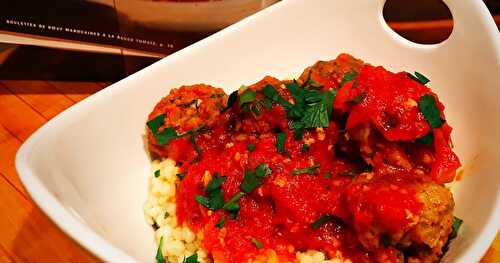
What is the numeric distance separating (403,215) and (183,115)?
1.00 m

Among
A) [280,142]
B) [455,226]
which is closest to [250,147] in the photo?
[280,142]

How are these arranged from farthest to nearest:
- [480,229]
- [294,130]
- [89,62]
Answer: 1. [89,62]
2. [294,130]
3. [480,229]

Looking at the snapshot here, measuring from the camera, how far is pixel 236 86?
100 inches

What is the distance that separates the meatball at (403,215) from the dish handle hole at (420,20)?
1.73 m

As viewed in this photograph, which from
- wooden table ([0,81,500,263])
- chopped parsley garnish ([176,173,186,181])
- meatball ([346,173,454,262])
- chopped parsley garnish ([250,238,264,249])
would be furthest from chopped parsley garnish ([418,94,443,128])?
chopped parsley garnish ([176,173,186,181])

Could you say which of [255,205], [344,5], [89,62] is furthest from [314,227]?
[89,62]

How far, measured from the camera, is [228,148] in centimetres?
199

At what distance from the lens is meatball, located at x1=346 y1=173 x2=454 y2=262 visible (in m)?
1.51

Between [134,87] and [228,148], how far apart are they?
1.68ft

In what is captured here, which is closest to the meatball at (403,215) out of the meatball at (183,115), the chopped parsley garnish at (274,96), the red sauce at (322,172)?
the red sauce at (322,172)

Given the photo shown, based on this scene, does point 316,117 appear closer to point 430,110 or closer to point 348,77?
point 348,77

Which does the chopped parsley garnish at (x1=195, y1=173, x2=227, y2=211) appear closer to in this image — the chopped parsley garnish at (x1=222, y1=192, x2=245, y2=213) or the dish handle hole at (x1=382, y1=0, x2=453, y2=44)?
the chopped parsley garnish at (x1=222, y1=192, x2=245, y2=213)

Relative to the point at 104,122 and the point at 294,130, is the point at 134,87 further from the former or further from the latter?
the point at 294,130

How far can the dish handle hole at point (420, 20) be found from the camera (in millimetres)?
3120
